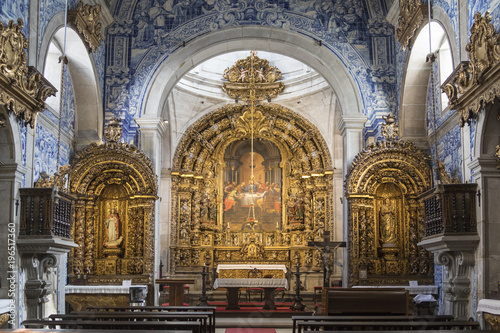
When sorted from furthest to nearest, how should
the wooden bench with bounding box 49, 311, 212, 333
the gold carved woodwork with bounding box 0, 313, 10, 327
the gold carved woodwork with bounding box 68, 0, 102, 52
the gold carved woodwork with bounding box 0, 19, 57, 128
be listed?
the gold carved woodwork with bounding box 68, 0, 102, 52 < the gold carved woodwork with bounding box 0, 19, 57, 128 < the gold carved woodwork with bounding box 0, 313, 10, 327 < the wooden bench with bounding box 49, 311, 212, 333

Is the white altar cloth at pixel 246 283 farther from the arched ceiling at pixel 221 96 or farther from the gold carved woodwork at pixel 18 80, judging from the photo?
the gold carved woodwork at pixel 18 80

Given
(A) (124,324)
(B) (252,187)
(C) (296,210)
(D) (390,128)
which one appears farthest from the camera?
(B) (252,187)

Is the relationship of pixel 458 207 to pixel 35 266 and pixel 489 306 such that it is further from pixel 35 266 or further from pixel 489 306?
pixel 35 266

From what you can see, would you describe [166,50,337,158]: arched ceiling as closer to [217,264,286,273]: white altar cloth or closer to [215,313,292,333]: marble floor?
[217,264,286,273]: white altar cloth

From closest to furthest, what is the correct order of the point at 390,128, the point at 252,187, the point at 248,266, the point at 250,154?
1. the point at 390,128
2. the point at 248,266
3. the point at 252,187
4. the point at 250,154

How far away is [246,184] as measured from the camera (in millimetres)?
22297

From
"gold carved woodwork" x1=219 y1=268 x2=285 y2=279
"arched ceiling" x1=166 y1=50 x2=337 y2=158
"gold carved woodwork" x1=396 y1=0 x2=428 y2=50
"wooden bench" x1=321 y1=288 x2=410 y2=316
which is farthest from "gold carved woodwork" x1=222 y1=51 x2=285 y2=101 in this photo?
"wooden bench" x1=321 y1=288 x2=410 y2=316

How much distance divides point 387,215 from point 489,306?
20.2 ft

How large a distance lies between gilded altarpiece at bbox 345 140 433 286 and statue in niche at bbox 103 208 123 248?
5.42 meters

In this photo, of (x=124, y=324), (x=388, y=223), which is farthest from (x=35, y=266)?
(x=388, y=223)

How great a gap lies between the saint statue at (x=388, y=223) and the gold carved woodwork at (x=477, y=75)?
4897 millimetres

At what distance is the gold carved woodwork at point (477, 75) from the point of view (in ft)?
29.4

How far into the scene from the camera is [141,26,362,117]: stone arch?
1552cm

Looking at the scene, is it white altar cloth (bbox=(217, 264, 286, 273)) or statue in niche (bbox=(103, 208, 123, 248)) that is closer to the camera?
statue in niche (bbox=(103, 208, 123, 248))
